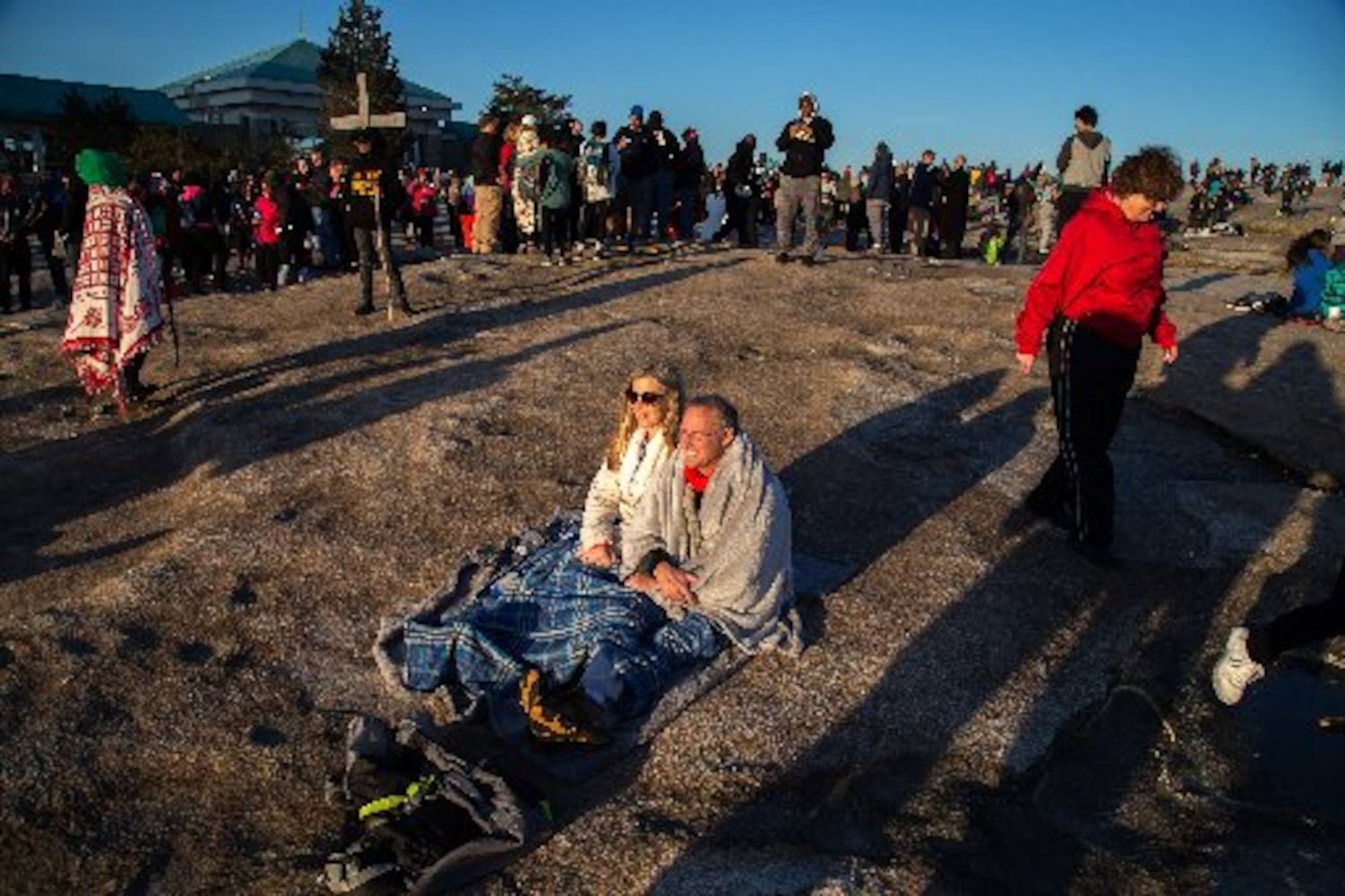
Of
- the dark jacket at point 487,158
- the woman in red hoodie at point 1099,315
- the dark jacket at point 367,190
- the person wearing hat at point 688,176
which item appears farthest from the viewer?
the person wearing hat at point 688,176

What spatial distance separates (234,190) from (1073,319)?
56.7 ft

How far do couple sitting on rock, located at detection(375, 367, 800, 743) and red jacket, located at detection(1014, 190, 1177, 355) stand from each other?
6.10ft

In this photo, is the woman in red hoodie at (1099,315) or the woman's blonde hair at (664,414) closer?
the woman's blonde hair at (664,414)

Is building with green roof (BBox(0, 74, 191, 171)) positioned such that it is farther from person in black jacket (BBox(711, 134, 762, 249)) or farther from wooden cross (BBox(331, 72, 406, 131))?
wooden cross (BBox(331, 72, 406, 131))

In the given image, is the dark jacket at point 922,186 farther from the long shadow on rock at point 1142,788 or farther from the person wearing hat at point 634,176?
the long shadow on rock at point 1142,788

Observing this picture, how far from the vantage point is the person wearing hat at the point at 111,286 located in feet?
22.1

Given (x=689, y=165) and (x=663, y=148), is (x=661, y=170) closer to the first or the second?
(x=663, y=148)

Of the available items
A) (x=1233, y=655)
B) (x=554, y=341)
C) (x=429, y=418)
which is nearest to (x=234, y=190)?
(x=554, y=341)

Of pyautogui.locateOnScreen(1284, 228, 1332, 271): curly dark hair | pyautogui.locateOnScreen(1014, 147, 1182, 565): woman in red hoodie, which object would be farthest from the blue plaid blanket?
pyautogui.locateOnScreen(1284, 228, 1332, 271): curly dark hair

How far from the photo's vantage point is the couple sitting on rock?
3730 millimetres

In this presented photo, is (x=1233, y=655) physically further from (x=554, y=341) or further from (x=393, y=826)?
(x=554, y=341)

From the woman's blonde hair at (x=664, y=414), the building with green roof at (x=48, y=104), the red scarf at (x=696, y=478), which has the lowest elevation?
the red scarf at (x=696, y=478)

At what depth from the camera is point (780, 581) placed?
13.3 ft

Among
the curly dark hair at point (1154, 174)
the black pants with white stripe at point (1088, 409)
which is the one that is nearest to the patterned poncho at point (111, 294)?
the black pants with white stripe at point (1088, 409)
